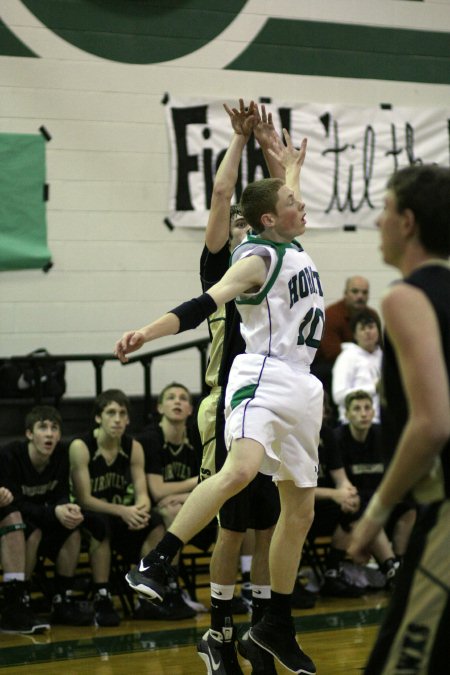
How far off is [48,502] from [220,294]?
3.00 meters

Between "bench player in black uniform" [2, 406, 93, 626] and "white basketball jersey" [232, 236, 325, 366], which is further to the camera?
"bench player in black uniform" [2, 406, 93, 626]

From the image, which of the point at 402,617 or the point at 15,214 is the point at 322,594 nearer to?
the point at 15,214

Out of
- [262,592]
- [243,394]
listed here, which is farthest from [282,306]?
[262,592]

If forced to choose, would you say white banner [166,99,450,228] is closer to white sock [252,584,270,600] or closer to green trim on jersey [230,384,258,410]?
white sock [252,584,270,600]

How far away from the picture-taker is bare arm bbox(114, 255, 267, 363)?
347 cm

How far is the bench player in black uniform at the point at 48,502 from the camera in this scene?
5996 millimetres

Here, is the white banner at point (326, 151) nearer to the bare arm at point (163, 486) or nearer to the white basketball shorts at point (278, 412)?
the bare arm at point (163, 486)

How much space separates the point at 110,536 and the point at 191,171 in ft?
12.9

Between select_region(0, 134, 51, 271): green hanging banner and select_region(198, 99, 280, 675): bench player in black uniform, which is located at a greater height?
select_region(0, 134, 51, 271): green hanging banner

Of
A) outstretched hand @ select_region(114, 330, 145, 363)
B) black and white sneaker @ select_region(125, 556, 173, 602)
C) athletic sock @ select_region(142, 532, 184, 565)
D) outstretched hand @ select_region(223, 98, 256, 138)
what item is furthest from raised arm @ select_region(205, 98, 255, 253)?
black and white sneaker @ select_region(125, 556, 173, 602)

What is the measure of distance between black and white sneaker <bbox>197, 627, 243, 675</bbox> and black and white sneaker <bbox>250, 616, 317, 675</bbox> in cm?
11

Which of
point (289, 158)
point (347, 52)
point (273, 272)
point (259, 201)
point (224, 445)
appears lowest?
point (224, 445)

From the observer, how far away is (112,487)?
648 centimetres

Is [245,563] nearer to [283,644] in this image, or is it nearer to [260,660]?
[260,660]
